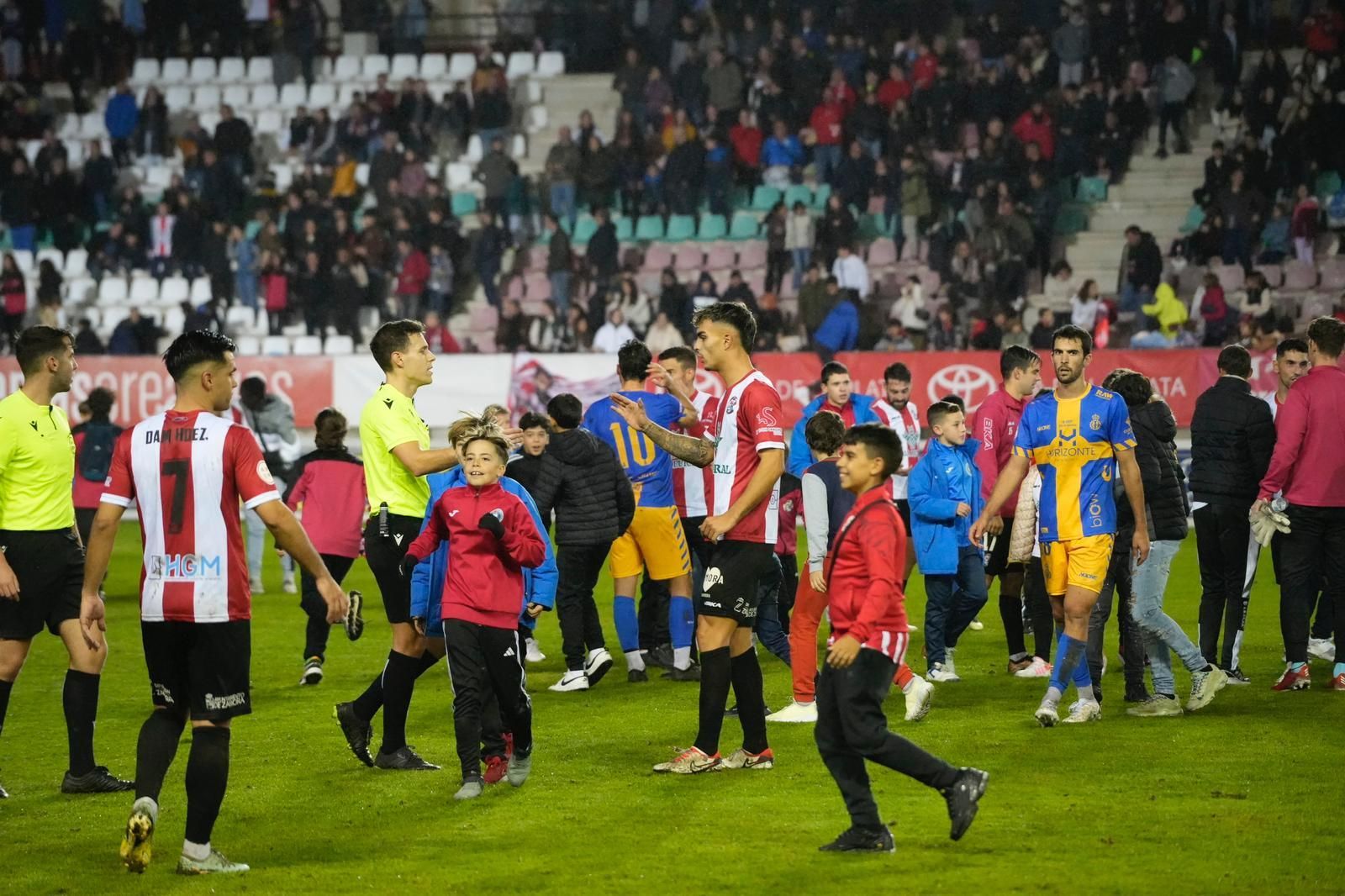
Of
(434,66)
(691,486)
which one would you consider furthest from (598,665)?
(434,66)

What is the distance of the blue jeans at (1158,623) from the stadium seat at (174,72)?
1077 inches

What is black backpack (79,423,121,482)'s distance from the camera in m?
15.0

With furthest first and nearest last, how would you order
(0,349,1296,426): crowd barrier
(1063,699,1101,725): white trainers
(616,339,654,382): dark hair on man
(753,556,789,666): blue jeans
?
(0,349,1296,426): crowd barrier < (753,556,789,666): blue jeans < (616,339,654,382): dark hair on man < (1063,699,1101,725): white trainers

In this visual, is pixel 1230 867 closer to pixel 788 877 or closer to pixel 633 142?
pixel 788 877

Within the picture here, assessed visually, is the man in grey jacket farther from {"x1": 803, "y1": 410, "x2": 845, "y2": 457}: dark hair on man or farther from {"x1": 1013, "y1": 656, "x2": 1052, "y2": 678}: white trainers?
{"x1": 803, "y1": 410, "x2": 845, "y2": 457}: dark hair on man

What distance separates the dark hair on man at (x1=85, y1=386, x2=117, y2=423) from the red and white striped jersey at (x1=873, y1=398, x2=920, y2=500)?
6496 millimetres

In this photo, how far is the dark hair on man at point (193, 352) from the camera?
6395 millimetres

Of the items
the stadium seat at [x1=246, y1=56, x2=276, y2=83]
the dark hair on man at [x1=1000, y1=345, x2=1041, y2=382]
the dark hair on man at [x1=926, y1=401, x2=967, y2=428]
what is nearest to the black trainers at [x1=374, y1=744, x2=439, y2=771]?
the dark hair on man at [x1=926, y1=401, x2=967, y2=428]

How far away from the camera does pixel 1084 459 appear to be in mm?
8859

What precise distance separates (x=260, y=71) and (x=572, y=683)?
24424mm

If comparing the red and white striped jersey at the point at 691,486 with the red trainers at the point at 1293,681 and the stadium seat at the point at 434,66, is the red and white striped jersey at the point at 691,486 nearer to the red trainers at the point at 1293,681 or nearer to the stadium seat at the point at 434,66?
the red trainers at the point at 1293,681

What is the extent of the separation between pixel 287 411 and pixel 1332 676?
1100 centimetres

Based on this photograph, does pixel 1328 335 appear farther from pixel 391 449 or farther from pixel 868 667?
pixel 391 449

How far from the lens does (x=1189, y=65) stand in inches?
1074
